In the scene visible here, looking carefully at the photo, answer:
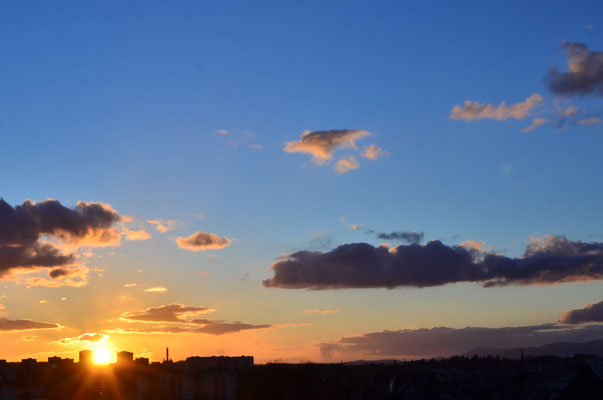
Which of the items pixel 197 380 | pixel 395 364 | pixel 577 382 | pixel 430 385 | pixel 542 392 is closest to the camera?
pixel 577 382

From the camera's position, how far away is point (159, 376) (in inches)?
3280

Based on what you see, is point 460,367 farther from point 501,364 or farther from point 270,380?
point 270,380

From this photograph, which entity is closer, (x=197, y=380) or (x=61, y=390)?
(x=197, y=380)

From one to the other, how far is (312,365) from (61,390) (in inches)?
1240

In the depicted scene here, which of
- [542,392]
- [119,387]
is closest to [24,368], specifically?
[119,387]

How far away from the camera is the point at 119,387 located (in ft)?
286

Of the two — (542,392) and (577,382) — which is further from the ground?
(577,382)

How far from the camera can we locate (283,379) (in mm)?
85562

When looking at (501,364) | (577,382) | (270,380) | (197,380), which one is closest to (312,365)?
(270,380)

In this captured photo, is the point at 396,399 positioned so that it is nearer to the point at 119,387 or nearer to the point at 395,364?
the point at 395,364

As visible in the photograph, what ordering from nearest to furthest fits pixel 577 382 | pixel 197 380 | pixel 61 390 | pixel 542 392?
1. pixel 577 382
2. pixel 542 392
3. pixel 197 380
4. pixel 61 390

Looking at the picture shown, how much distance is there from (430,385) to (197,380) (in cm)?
2662

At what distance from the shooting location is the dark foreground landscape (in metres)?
73.1

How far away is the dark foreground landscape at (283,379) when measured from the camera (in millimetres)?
73062
